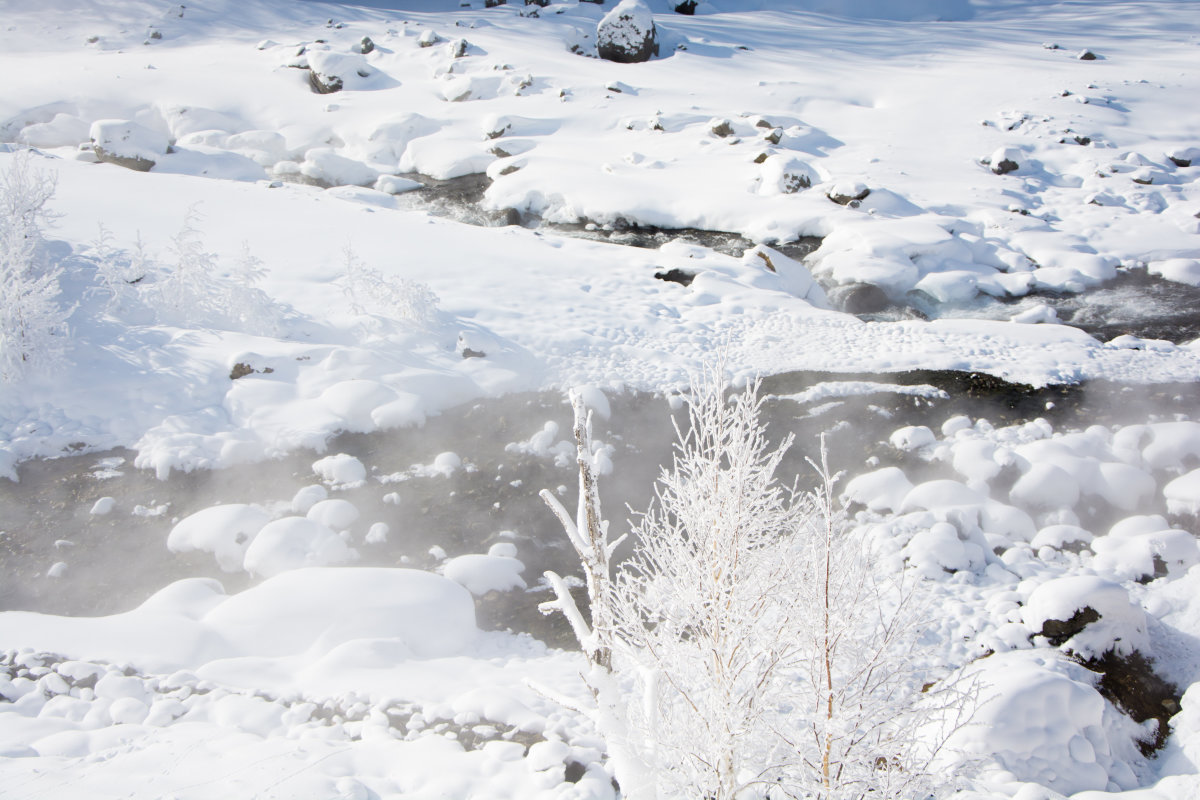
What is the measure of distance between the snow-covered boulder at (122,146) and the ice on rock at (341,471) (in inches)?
436

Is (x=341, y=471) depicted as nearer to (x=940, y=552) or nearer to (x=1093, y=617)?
(x=940, y=552)

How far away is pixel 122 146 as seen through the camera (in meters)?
16.0

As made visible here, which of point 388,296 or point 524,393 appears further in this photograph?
point 388,296

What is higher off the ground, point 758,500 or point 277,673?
point 758,500

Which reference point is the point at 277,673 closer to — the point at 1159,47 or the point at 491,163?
the point at 491,163

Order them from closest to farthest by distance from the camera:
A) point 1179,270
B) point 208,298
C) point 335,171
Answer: point 208,298 → point 1179,270 → point 335,171

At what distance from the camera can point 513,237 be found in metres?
14.0

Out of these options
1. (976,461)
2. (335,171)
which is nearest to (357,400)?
(976,461)

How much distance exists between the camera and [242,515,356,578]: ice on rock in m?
7.02

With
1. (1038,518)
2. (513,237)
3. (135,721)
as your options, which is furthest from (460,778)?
(513,237)

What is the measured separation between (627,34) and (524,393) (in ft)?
60.4

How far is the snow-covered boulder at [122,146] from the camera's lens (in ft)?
52.1

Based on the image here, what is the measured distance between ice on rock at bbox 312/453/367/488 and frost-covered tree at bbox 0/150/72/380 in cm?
388

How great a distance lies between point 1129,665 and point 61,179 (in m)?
17.3
